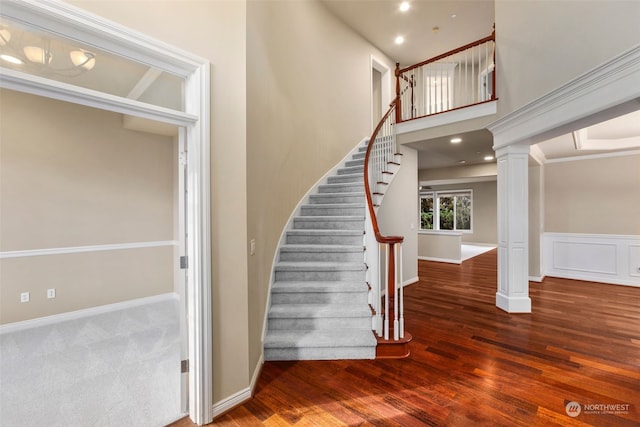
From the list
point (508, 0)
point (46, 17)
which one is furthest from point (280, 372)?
point (508, 0)

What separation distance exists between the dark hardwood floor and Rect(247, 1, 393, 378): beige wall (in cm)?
51

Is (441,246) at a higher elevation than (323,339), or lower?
higher

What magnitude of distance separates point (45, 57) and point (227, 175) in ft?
3.46

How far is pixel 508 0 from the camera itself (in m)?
3.62

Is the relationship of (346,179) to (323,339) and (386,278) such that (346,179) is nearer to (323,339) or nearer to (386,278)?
(386,278)

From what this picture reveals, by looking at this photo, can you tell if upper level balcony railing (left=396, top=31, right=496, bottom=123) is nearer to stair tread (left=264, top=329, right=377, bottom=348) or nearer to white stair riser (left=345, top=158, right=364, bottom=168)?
white stair riser (left=345, top=158, right=364, bottom=168)

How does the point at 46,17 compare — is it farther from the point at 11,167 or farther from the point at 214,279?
the point at 11,167

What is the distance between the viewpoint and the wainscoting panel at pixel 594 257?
504 cm

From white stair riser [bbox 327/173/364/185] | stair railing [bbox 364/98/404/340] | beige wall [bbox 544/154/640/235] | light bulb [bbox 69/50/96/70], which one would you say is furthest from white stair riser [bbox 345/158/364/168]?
light bulb [bbox 69/50/96/70]

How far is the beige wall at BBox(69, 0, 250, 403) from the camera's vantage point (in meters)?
1.91

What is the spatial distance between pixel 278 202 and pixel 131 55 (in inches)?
83.7

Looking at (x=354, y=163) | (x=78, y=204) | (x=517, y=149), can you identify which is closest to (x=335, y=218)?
(x=354, y=163)

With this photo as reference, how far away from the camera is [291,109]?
3.94 metres

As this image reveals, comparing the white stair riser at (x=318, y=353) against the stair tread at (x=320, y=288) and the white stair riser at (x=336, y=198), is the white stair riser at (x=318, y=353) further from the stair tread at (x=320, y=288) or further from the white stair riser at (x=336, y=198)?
the white stair riser at (x=336, y=198)
